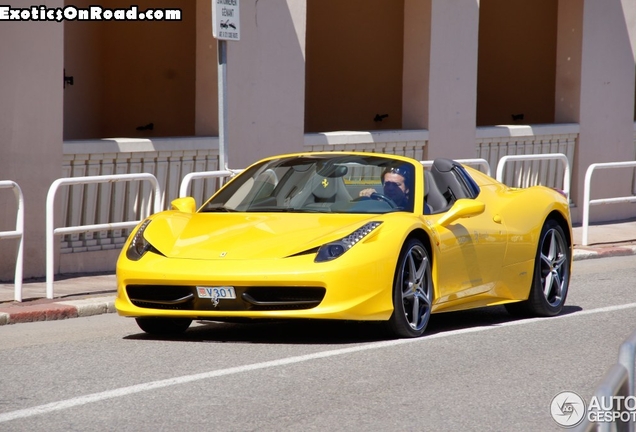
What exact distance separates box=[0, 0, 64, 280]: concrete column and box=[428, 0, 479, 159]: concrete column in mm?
6466

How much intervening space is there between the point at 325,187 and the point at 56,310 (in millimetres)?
2488

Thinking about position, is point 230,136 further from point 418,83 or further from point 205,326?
point 205,326

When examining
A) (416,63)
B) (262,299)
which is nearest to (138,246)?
(262,299)

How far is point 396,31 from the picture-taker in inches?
840

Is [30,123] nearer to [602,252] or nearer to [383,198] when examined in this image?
[383,198]

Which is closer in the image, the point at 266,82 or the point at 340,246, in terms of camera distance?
the point at 340,246

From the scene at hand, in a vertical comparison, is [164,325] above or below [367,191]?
below

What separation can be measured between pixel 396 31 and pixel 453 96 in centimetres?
372

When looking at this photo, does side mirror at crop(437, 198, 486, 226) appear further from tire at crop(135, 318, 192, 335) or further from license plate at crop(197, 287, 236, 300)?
tire at crop(135, 318, 192, 335)

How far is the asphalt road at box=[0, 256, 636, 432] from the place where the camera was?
20.9 ft

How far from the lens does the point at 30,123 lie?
40.5 feet

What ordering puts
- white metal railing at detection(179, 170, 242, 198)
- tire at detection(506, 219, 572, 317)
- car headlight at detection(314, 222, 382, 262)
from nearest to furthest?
car headlight at detection(314, 222, 382, 262)
tire at detection(506, 219, 572, 317)
white metal railing at detection(179, 170, 242, 198)

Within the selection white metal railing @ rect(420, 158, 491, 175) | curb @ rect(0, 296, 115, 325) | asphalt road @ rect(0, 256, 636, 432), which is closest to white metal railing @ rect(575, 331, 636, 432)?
asphalt road @ rect(0, 256, 636, 432)

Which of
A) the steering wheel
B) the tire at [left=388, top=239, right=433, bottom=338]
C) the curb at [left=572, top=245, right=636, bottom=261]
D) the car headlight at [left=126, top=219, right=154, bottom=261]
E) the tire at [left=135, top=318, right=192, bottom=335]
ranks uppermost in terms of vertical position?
the steering wheel
